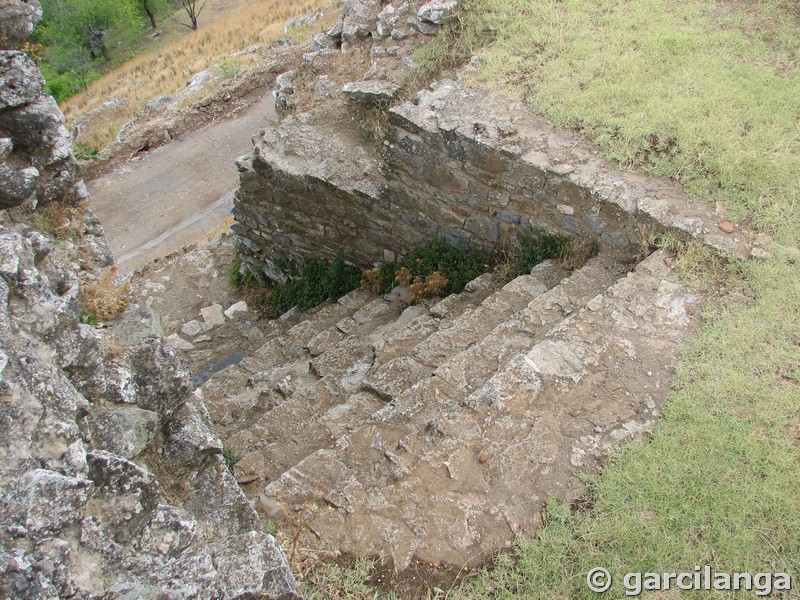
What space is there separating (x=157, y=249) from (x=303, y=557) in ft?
33.8

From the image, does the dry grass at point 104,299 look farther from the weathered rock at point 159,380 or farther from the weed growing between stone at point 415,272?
the weed growing between stone at point 415,272

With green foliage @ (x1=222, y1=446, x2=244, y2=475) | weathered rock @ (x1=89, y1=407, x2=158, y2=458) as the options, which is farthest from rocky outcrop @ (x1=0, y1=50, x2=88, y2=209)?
green foliage @ (x1=222, y1=446, x2=244, y2=475)

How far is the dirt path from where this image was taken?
13.0 metres

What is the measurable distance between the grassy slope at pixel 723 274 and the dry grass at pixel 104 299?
8.96ft

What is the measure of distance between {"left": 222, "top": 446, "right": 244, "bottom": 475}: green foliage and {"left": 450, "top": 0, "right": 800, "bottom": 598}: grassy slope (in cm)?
222

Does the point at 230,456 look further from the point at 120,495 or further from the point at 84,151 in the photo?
the point at 84,151

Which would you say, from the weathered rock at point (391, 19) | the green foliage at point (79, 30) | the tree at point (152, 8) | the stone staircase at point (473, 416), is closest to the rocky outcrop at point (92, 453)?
the stone staircase at point (473, 416)

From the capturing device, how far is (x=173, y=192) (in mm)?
14312

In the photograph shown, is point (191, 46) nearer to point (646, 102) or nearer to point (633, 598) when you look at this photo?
point (646, 102)

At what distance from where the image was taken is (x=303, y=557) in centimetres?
371

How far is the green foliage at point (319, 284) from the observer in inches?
347

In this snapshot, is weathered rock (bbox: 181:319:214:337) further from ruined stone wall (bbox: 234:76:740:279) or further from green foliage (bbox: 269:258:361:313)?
ruined stone wall (bbox: 234:76:740:279)

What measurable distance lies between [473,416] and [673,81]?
4.73 meters

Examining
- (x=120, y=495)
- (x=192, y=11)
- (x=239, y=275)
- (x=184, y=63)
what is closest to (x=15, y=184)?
(x=120, y=495)
